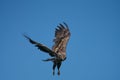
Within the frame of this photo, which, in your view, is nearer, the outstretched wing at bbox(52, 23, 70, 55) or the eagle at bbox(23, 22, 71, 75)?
the eagle at bbox(23, 22, 71, 75)

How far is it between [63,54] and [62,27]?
4006mm

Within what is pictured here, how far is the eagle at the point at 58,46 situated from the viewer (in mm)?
28655

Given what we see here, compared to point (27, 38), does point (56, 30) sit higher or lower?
higher

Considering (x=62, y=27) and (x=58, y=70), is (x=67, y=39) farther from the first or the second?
(x=58, y=70)

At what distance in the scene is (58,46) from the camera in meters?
32.6

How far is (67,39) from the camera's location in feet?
111

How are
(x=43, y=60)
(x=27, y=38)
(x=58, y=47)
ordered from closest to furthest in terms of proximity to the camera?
(x=27, y=38), (x=43, y=60), (x=58, y=47)

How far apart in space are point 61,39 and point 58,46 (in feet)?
4.02

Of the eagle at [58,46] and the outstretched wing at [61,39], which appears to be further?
the outstretched wing at [61,39]

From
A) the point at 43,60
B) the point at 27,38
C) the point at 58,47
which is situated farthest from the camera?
the point at 58,47

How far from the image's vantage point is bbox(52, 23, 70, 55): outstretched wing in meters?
32.1

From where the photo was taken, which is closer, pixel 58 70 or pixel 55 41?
pixel 58 70

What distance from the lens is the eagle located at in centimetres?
2865

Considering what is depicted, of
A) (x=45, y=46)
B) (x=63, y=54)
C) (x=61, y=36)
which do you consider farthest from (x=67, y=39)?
(x=45, y=46)
